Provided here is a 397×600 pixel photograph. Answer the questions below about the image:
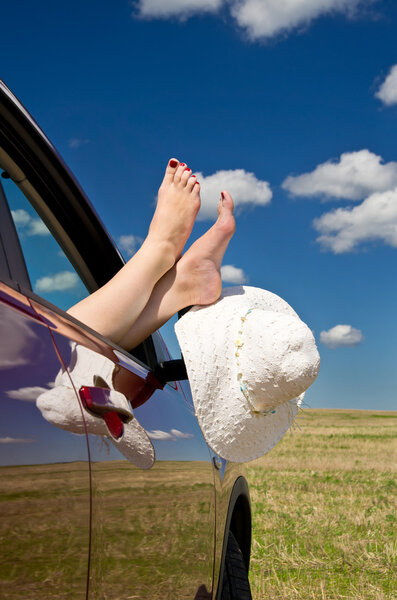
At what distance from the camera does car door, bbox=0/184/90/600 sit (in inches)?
31.0

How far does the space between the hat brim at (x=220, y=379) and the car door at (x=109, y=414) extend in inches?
2.6

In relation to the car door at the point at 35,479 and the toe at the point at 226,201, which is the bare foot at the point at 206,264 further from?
the car door at the point at 35,479

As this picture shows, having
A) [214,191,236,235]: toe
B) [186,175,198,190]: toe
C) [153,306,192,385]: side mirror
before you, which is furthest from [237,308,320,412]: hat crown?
[186,175,198,190]: toe

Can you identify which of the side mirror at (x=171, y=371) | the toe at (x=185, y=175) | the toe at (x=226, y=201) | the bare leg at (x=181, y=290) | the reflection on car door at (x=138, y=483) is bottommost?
the reflection on car door at (x=138, y=483)

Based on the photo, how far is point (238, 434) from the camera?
1.77 metres

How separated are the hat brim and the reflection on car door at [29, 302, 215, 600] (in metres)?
0.10

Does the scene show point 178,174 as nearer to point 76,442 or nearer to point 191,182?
point 191,182

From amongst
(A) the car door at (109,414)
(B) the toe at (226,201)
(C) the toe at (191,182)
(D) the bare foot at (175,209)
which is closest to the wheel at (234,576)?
(A) the car door at (109,414)

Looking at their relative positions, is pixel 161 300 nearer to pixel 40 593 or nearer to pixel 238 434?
pixel 238 434

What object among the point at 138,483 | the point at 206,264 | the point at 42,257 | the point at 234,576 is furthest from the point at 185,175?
the point at 138,483

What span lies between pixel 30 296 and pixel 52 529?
0.41 m

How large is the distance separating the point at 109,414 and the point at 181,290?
904mm

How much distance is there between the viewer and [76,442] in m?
0.96

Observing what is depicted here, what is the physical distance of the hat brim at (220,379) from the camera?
1680mm
